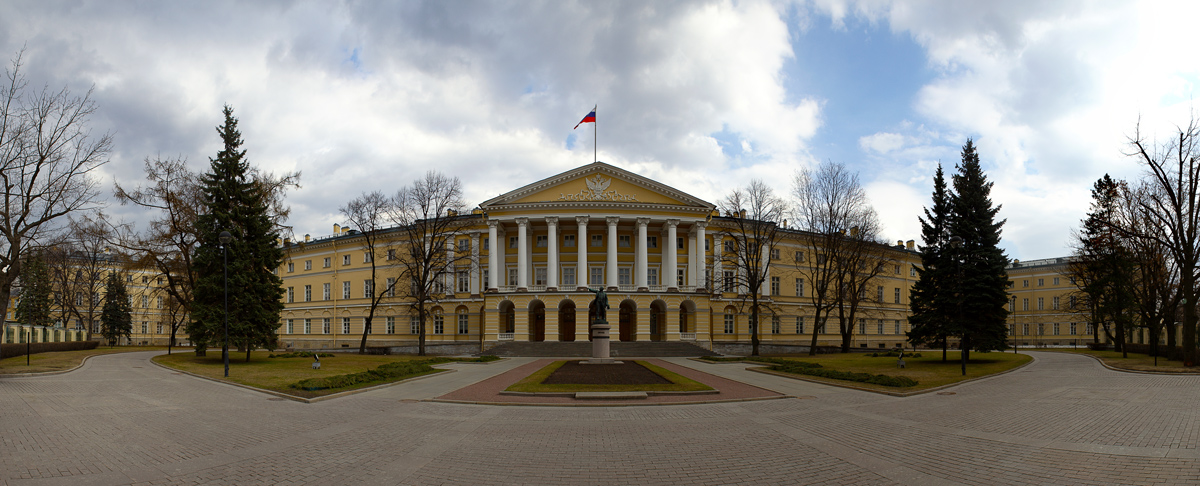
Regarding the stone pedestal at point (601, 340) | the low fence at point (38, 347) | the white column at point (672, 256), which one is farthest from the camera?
the white column at point (672, 256)

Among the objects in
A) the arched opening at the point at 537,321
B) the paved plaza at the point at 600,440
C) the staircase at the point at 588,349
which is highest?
the paved plaza at the point at 600,440

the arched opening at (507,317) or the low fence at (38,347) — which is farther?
the arched opening at (507,317)

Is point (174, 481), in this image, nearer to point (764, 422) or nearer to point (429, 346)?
point (764, 422)

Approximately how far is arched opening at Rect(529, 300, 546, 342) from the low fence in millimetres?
33584

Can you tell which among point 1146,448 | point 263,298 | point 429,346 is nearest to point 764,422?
point 1146,448

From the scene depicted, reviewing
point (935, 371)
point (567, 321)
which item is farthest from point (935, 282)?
point (567, 321)

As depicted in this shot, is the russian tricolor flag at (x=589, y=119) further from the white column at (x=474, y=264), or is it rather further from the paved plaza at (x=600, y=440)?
the paved plaza at (x=600, y=440)

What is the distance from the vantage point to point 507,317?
5606 centimetres

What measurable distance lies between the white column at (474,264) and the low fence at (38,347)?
1192 inches

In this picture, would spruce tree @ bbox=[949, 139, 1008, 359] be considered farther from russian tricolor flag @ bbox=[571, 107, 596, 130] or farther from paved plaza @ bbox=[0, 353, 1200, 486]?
russian tricolor flag @ bbox=[571, 107, 596, 130]

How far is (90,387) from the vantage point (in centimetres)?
1856

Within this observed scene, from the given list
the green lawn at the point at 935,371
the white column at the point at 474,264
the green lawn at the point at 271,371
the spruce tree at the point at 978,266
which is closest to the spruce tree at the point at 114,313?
A: the white column at the point at 474,264

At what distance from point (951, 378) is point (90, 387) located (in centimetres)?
2977

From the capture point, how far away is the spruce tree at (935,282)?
102ft
